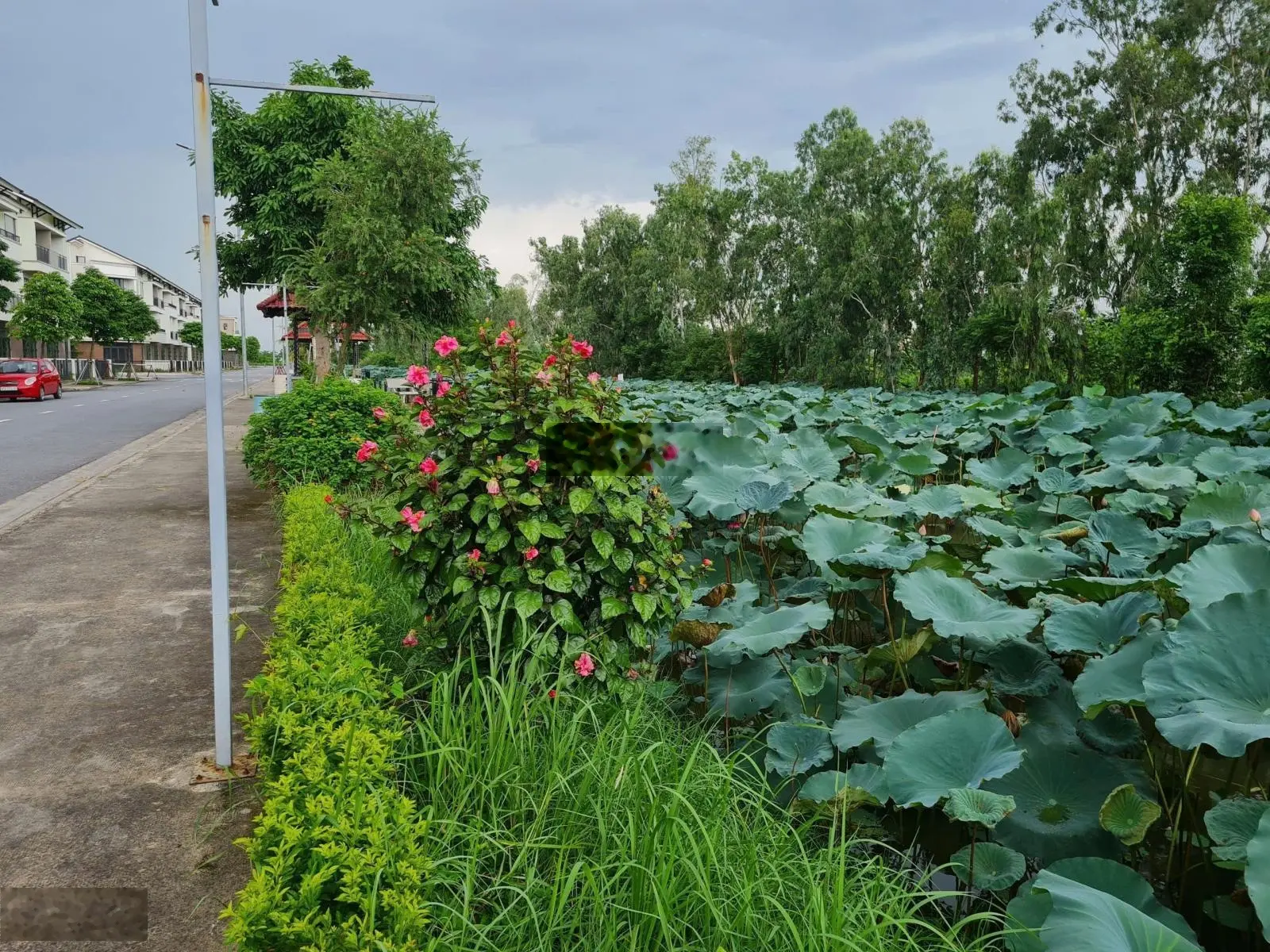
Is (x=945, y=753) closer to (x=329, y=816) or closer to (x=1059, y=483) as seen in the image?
(x=329, y=816)

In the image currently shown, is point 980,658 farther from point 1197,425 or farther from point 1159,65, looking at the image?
point 1159,65

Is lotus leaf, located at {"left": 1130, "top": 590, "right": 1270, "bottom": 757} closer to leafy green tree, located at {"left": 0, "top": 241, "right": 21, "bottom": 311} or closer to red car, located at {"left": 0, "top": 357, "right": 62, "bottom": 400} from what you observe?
red car, located at {"left": 0, "top": 357, "right": 62, "bottom": 400}

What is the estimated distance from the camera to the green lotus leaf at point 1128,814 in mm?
2076


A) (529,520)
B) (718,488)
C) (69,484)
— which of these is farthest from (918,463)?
(69,484)

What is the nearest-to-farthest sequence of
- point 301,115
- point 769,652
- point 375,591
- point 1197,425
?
1. point 769,652
2. point 375,591
3. point 1197,425
4. point 301,115

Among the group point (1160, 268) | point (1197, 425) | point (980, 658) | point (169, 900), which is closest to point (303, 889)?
point (169, 900)

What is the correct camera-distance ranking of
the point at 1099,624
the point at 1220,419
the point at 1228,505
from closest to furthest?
the point at 1099,624 < the point at 1228,505 < the point at 1220,419

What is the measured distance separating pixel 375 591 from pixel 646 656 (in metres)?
1.65

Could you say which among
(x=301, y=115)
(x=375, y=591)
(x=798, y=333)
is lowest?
(x=375, y=591)

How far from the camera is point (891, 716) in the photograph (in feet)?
A: 8.45

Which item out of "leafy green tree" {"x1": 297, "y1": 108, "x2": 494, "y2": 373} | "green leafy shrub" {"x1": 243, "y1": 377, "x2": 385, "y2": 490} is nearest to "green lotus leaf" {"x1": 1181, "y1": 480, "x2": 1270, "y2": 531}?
"green leafy shrub" {"x1": 243, "y1": 377, "x2": 385, "y2": 490}

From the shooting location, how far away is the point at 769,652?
3.29 meters

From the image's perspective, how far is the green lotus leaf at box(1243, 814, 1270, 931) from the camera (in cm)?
154

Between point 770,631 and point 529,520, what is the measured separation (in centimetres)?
87
